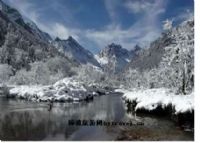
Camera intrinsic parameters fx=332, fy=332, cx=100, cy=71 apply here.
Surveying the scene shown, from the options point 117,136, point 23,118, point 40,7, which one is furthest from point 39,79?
point 117,136

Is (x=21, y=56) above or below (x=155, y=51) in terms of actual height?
above

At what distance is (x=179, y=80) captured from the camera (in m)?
24.0

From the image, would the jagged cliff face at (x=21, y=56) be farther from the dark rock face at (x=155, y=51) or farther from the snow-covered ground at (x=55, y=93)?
the snow-covered ground at (x=55, y=93)

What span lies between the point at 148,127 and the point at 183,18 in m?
6.00

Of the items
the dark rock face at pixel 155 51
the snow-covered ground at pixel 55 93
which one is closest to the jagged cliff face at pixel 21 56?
the dark rock face at pixel 155 51

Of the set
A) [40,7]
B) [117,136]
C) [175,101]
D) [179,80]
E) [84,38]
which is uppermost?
[40,7]

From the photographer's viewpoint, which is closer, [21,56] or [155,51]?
[155,51]

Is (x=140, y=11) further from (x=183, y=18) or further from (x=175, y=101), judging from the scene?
(x=175, y=101)

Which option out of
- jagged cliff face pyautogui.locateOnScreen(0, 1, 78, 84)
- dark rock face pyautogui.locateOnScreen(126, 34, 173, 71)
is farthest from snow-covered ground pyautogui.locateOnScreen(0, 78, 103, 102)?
jagged cliff face pyautogui.locateOnScreen(0, 1, 78, 84)

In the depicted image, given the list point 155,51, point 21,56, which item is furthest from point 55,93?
point 21,56

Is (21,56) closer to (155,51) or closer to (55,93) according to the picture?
(55,93)

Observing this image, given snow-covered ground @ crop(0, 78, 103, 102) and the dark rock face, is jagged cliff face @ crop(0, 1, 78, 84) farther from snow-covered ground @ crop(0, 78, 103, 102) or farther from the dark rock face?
snow-covered ground @ crop(0, 78, 103, 102)

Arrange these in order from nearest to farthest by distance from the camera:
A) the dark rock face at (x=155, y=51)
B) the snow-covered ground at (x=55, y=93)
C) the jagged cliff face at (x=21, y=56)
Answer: the dark rock face at (x=155, y=51), the snow-covered ground at (x=55, y=93), the jagged cliff face at (x=21, y=56)
